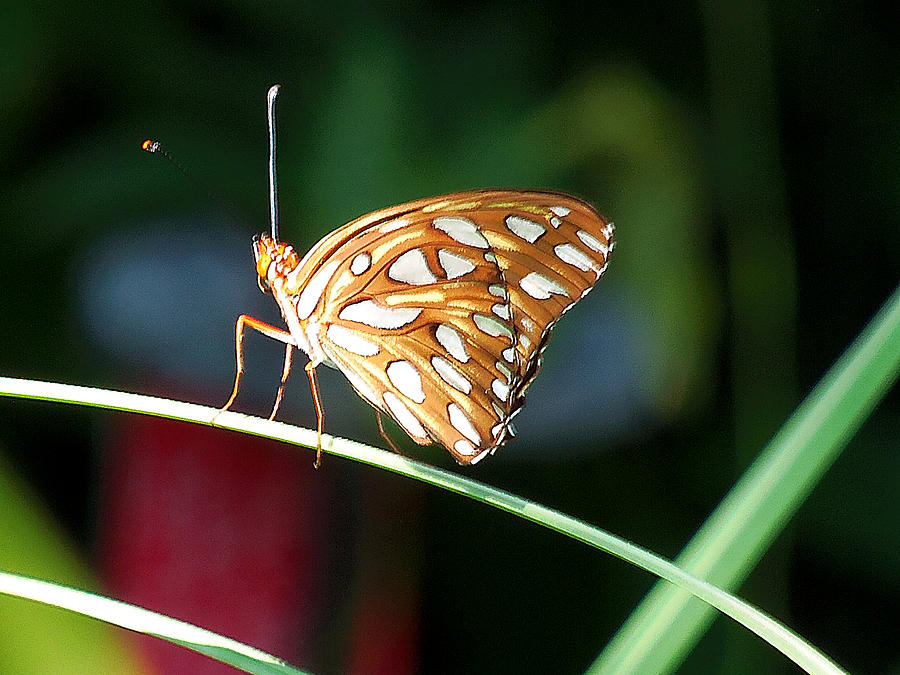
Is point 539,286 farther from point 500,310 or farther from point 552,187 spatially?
point 552,187

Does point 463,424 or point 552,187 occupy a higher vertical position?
point 552,187

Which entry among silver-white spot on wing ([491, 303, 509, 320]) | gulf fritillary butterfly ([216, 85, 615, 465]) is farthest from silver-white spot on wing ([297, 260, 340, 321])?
silver-white spot on wing ([491, 303, 509, 320])

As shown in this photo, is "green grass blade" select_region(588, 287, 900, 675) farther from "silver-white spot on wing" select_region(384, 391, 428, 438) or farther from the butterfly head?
the butterfly head

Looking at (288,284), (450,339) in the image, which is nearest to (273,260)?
(288,284)

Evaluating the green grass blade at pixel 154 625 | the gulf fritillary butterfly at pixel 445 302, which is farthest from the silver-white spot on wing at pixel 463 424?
the green grass blade at pixel 154 625

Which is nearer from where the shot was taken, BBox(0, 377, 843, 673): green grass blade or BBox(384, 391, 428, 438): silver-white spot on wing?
BBox(0, 377, 843, 673): green grass blade
